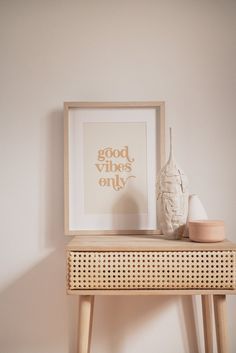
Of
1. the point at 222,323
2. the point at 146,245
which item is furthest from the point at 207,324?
the point at 146,245

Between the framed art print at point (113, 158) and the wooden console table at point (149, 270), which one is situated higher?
the framed art print at point (113, 158)

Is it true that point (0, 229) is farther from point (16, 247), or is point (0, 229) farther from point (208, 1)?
point (208, 1)

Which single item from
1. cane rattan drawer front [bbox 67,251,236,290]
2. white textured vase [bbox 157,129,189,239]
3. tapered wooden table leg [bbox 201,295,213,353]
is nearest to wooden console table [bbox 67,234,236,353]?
cane rattan drawer front [bbox 67,251,236,290]

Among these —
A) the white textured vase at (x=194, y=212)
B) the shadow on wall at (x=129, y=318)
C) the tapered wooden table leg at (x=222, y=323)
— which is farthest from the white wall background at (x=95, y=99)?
the tapered wooden table leg at (x=222, y=323)

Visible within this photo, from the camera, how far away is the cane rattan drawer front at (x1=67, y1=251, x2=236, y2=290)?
1.04 metres

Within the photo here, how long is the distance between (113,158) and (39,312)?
0.71 meters

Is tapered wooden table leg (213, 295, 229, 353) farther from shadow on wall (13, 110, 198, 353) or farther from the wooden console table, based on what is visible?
shadow on wall (13, 110, 198, 353)

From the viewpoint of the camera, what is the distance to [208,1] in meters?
1.40

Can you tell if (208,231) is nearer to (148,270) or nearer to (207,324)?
(148,270)

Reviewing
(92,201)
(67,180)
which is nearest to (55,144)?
(67,180)

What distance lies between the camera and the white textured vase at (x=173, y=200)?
1.16 m

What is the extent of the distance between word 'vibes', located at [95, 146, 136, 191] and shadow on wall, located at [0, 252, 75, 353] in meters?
0.37

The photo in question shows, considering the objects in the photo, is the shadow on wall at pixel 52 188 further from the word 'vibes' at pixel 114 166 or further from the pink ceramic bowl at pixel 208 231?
the pink ceramic bowl at pixel 208 231

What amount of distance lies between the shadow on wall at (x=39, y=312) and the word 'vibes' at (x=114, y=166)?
367 millimetres
